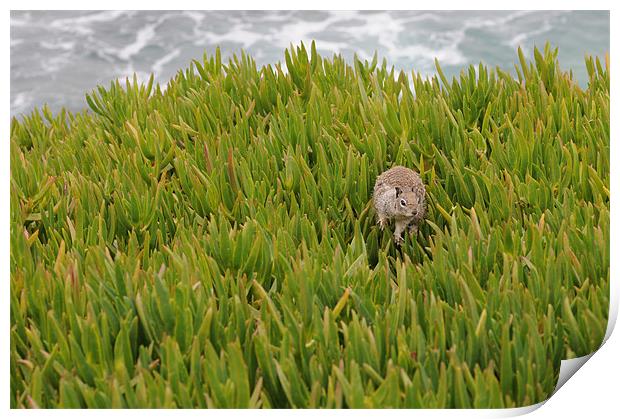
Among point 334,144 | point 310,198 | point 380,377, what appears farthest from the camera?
point 334,144

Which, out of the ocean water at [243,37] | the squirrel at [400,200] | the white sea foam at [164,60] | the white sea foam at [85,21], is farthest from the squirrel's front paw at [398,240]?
the white sea foam at [85,21]

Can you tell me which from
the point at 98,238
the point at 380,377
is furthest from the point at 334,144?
the point at 380,377

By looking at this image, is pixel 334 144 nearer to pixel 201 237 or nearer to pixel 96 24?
pixel 201 237

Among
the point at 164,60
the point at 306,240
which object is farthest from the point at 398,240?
the point at 164,60

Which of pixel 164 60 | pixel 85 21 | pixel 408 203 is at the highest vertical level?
pixel 85 21

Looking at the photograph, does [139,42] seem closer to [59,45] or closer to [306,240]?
[59,45]
